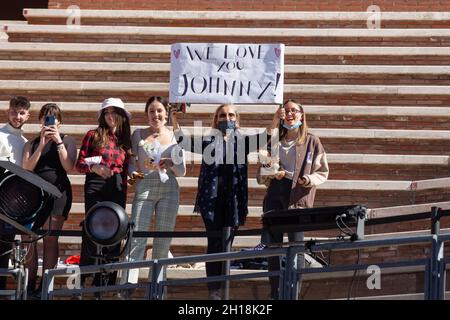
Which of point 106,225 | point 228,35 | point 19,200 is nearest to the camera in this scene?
point 106,225

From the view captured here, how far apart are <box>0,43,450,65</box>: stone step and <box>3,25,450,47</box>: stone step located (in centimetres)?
27

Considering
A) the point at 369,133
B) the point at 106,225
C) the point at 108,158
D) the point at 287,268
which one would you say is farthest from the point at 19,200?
the point at 369,133

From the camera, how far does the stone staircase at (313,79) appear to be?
38.4ft

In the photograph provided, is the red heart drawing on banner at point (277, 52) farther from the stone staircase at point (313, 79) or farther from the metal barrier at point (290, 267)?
the metal barrier at point (290, 267)

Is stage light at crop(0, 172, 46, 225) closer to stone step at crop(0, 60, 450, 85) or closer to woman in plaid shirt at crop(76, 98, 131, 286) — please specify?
woman in plaid shirt at crop(76, 98, 131, 286)

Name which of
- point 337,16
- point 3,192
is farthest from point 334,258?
point 337,16

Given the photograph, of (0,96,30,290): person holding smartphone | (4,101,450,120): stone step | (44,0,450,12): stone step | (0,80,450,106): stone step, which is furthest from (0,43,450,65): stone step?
(0,96,30,290): person holding smartphone

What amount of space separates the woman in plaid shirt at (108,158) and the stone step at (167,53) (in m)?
4.46

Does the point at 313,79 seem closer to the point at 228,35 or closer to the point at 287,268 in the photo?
the point at 228,35

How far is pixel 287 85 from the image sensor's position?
1332 cm

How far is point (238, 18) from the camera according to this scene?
15008 millimetres

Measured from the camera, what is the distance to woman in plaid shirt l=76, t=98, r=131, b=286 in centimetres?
955

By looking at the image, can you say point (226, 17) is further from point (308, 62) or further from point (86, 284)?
point (86, 284)

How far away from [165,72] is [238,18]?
165cm
